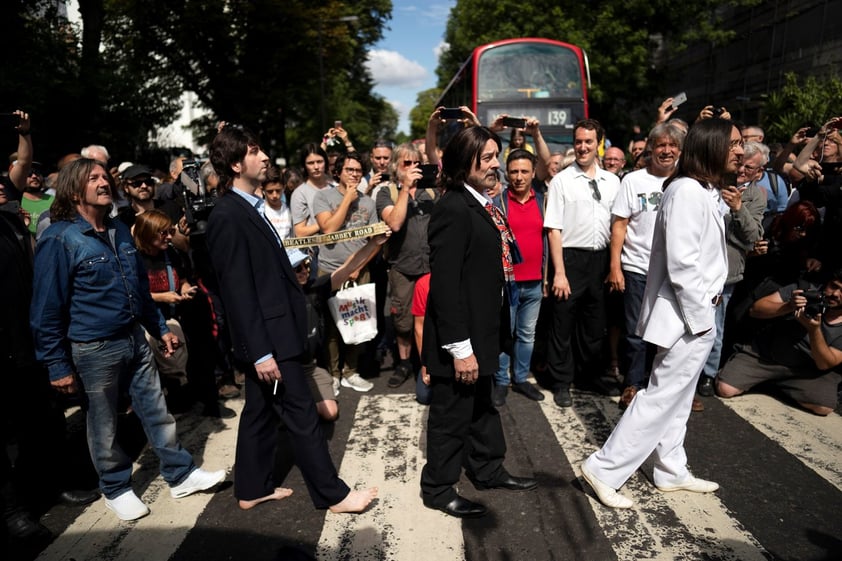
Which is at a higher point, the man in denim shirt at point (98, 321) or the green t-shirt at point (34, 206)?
the green t-shirt at point (34, 206)

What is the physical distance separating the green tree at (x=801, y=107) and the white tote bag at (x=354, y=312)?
1175 cm

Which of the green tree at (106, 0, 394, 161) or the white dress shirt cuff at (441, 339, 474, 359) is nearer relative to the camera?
the white dress shirt cuff at (441, 339, 474, 359)

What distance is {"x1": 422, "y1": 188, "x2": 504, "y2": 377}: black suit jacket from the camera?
312 centimetres

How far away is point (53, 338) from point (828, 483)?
15.6ft

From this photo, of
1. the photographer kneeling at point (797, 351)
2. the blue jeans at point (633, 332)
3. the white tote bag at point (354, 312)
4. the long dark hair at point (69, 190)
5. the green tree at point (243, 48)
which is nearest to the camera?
the long dark hair at point (69, 190)

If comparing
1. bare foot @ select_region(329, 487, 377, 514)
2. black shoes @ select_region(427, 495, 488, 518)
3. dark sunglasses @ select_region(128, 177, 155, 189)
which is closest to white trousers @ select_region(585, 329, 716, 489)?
black shoes @ select_region(427, 495, 488, 518)

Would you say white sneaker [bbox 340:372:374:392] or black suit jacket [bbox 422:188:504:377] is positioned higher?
black suit jacket [bbox 422:188:504:377]

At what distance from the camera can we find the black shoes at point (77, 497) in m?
3.70

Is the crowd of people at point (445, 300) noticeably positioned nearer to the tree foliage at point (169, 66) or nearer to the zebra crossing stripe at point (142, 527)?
the zebra crossing stripe at point (142, 527)

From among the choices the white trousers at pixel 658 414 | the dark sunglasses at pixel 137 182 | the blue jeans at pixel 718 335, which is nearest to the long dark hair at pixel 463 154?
the white trousers at pixel 658 414

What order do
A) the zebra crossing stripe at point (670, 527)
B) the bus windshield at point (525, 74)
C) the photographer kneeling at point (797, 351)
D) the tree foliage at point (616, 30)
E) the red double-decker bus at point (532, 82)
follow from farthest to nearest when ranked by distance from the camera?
1. the tree foliage at point (616, 30)
2. the bus windshield at point (525, 74)
3. the red double-decker bus at point (532, 82)
4. the photographer kneeling at point (797, 351)
5. the zebra crossing stripe at point (670, 527)

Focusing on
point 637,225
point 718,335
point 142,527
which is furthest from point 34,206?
point 718,335

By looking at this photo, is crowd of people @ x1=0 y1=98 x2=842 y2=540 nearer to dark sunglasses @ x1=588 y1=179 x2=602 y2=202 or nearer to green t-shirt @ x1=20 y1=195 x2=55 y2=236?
dark sunglasses @ x1=588 y1=179 x2=602 y2=202

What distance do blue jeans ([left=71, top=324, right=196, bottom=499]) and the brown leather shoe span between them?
339 cm
